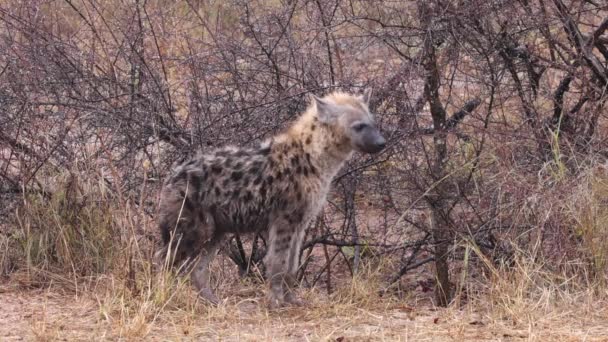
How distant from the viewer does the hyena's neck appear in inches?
212

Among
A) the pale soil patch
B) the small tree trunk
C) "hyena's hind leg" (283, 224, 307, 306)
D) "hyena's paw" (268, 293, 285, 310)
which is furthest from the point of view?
the small tree trunk

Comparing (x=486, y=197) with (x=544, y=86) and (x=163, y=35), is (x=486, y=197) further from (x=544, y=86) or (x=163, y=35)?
(x=163, y=35)

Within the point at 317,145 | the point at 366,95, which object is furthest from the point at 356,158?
the point at 317,145

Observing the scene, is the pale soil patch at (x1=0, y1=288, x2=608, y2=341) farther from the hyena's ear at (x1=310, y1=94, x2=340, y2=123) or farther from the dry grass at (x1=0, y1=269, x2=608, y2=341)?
the hyena's ear at (x1=310, y1=94, x2=340, y2=123)

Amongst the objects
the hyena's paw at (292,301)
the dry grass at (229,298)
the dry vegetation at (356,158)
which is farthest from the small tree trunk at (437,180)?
the hyena's paw at (292,301)

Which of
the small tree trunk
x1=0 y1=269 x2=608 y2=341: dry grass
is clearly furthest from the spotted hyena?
the small tree trunk

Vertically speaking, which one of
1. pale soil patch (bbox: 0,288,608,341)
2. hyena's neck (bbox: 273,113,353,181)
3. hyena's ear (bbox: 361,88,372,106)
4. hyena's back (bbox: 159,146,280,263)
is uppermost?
hyena's ear (bbox: 361,88,372,106)

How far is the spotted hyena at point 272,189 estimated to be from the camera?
17.5ft

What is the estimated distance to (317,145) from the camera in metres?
5.39

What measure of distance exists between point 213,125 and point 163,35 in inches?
26.4

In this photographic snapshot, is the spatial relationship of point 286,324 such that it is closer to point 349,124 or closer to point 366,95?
point 349,124

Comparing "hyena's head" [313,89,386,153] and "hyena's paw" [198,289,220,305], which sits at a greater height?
"hyena's head" [313,89,386,153]

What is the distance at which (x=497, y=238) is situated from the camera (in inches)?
233

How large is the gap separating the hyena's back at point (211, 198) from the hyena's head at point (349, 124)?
14.8 inches
